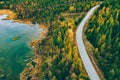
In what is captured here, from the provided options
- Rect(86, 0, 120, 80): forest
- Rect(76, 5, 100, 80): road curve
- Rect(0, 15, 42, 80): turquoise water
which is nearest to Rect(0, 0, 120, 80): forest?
Rect(86, 0, 120, 80): forest

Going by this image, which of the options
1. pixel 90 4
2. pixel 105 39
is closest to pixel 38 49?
pixel 105 39

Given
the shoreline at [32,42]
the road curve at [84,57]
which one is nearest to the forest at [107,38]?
the road curve at [84,57]

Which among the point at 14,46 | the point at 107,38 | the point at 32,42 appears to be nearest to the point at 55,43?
the point at 32,42

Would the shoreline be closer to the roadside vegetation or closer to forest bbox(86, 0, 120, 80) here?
the roadside vegetation

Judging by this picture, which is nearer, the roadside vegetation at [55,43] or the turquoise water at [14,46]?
the roadside vegetation at [55,43]

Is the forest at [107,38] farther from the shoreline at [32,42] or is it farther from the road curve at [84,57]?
the shoreline at [32,42]

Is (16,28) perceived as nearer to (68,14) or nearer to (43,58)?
(68,14)
